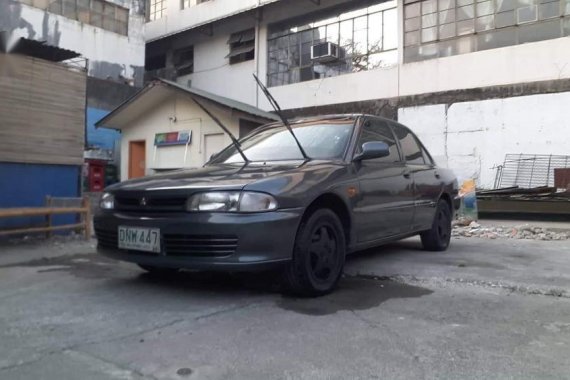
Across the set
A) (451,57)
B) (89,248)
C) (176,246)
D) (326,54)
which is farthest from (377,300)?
(326,54)

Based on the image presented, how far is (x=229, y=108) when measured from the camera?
1448cm

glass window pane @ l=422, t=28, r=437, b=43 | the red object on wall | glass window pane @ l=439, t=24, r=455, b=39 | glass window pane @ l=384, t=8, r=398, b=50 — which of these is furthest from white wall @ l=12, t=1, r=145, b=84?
glass window pane @ l=439, t=24, r=455, b=39

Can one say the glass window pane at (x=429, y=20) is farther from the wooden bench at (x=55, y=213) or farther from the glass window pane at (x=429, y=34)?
the wooden bench at (x=55, y=213)

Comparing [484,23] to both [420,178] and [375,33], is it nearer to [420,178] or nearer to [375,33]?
[375,33]

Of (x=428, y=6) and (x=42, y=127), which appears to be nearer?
(x=42, y=127)

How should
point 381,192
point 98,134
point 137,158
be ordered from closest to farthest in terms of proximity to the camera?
point 381,192 < point 137,158 < point 98,134

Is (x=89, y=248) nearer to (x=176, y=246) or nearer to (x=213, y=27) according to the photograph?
(x=176, y=246)

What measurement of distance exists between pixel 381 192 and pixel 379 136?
73 cm

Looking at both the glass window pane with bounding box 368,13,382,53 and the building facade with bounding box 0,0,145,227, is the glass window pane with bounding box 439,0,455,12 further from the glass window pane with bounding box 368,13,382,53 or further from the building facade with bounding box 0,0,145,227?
the building facade with bounding box 0,0,145,227

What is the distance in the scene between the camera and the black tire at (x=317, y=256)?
3.84m

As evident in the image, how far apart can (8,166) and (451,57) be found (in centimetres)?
1331

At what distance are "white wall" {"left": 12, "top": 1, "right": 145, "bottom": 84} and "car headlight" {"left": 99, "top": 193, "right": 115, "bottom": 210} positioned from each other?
2134 cm

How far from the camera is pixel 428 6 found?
675 inches

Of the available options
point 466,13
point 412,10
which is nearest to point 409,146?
point 466,13
